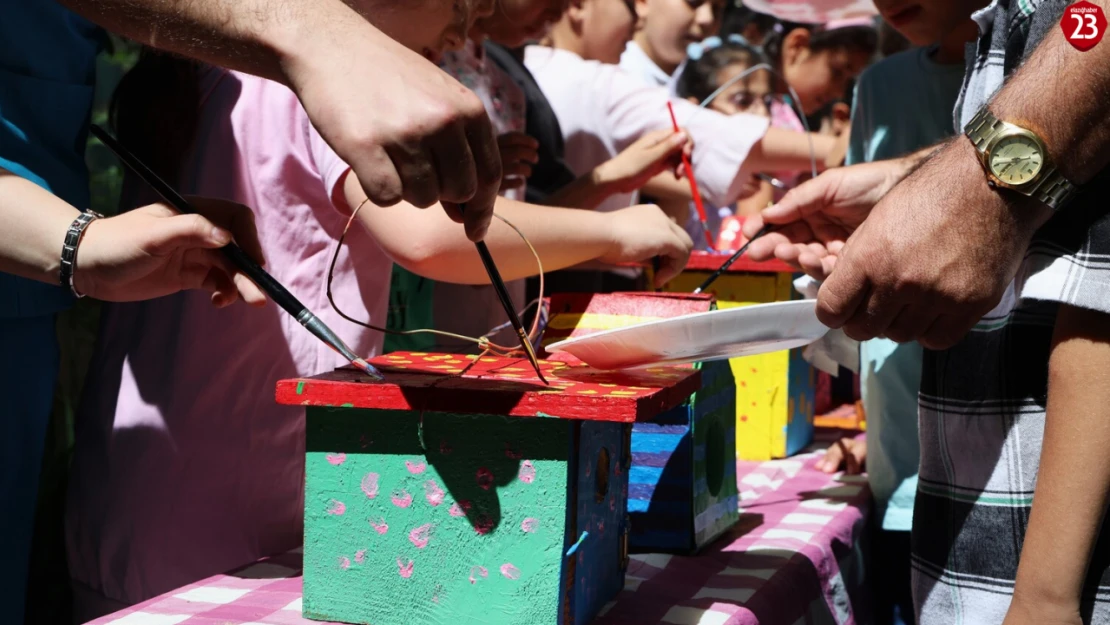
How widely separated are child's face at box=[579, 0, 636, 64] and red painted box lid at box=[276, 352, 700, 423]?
1678 millimetres

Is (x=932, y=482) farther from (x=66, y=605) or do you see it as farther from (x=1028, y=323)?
(x=66, y=605)

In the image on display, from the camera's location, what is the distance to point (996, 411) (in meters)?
0.97

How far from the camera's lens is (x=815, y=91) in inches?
129

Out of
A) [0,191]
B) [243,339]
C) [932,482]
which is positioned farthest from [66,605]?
[932,482]

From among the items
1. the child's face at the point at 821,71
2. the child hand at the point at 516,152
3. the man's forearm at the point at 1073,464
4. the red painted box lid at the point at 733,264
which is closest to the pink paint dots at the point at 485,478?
the man's forearm at the point at 1073,464

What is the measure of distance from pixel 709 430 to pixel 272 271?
57 cm

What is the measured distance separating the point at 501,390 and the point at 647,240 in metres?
0.49

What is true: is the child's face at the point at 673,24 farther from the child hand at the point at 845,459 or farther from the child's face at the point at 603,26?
the child hand at the point at 845,459

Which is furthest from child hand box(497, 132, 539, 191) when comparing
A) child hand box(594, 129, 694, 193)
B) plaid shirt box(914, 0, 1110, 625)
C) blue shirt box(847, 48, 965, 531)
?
plaid shirt box(914, 0, 1110, 625)

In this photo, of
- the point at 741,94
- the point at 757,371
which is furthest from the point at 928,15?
the point at 741,94

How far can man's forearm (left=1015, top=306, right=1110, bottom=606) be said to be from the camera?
2.77 feet

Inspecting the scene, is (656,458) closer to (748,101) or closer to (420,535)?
(420,535)

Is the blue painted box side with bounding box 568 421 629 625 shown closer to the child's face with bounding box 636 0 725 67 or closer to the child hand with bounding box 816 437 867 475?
the child hand with bounding box 816 437 867 475

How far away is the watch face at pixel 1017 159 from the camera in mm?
826
